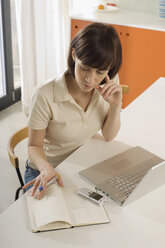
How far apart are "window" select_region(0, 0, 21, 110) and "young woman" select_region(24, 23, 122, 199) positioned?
6.62ft

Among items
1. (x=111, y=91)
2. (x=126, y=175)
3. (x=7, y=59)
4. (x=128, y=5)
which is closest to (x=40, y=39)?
(x=7, y=59)

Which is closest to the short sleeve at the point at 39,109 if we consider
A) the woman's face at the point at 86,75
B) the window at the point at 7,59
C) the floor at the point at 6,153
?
the woman's face at the point at 86,75

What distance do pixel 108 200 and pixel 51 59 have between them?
2745 millimetres

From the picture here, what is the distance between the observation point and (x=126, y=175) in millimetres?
1443

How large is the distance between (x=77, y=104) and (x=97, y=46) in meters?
0.31

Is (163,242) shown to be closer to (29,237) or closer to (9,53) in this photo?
(29,237)

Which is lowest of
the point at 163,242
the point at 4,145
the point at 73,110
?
the point at 4,145

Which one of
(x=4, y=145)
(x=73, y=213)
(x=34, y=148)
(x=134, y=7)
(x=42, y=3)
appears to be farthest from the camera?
(x=134, y=7)

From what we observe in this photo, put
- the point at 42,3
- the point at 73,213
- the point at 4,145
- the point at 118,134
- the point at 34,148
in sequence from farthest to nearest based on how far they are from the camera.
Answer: the point at 42,3, the point at 4,145, the point at 118,134, the point at 34,148, the point at 73,213

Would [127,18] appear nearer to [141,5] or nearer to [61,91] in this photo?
[141,5]

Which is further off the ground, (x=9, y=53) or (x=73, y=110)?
(x=73, y=110)

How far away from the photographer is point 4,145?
10.1ft

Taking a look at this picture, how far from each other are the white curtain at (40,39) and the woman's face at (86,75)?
197cm

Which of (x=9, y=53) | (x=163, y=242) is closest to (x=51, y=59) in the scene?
(x=9, y=53)
